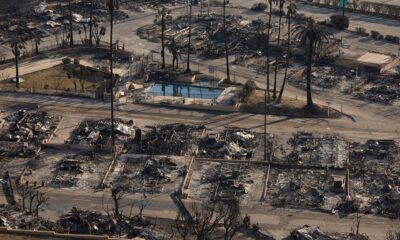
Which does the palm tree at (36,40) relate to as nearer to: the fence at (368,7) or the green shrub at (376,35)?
the fence at (368,7)

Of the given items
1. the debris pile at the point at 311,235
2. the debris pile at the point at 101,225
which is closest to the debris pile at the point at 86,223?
the debris pile at the point at 101,225

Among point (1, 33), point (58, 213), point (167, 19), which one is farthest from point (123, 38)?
point (58, 213)

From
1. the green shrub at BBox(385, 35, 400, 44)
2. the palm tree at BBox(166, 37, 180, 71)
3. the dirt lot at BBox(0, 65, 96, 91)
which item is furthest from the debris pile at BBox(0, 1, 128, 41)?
the green shrub at BBox(385, 35, 400, 44)

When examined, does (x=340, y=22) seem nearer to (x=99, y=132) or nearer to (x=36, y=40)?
(x=36, y=40)

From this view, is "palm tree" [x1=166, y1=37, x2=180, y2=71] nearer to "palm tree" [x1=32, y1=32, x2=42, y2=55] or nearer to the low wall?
"palm tree" [x1=32, y1=32, x2=42, y2=55]

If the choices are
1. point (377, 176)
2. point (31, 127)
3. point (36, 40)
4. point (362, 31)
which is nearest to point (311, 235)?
point (377, 176)
